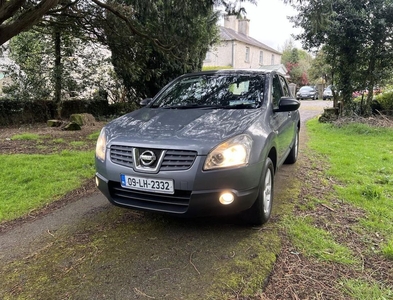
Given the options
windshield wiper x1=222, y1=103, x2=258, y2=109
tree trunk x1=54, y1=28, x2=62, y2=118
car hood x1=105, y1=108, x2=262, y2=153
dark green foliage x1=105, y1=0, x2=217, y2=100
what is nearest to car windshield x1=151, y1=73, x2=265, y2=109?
windshield wiper x1=222, y1=103, x2=258, y2=109

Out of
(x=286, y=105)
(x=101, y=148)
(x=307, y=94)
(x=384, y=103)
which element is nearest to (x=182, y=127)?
(x=101, y=148)

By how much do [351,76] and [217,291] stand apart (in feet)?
35.1

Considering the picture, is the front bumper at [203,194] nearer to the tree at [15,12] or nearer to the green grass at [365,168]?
the green grass at [365,168]

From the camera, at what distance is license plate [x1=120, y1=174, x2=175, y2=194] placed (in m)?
2.55

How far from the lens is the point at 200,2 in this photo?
724cm

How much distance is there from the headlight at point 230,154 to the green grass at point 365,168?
152 centimetres

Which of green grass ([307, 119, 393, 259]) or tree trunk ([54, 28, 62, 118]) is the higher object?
tree trunk ([54, 28, 62, 118])

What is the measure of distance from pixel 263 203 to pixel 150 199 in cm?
109

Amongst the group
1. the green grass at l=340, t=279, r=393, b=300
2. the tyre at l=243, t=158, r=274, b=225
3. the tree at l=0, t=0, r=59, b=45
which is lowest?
the green grass at l=340, t=279, r=393, b=300

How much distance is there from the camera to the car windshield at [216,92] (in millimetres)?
3564

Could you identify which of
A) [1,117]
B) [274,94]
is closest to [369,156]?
[274,94]

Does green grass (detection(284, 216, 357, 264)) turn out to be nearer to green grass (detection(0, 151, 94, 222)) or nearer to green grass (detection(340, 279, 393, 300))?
green grass (detection(340, 279, 393, 300))

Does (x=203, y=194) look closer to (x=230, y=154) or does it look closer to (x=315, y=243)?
(x=230, y=154)

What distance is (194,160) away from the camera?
250 centimetres
